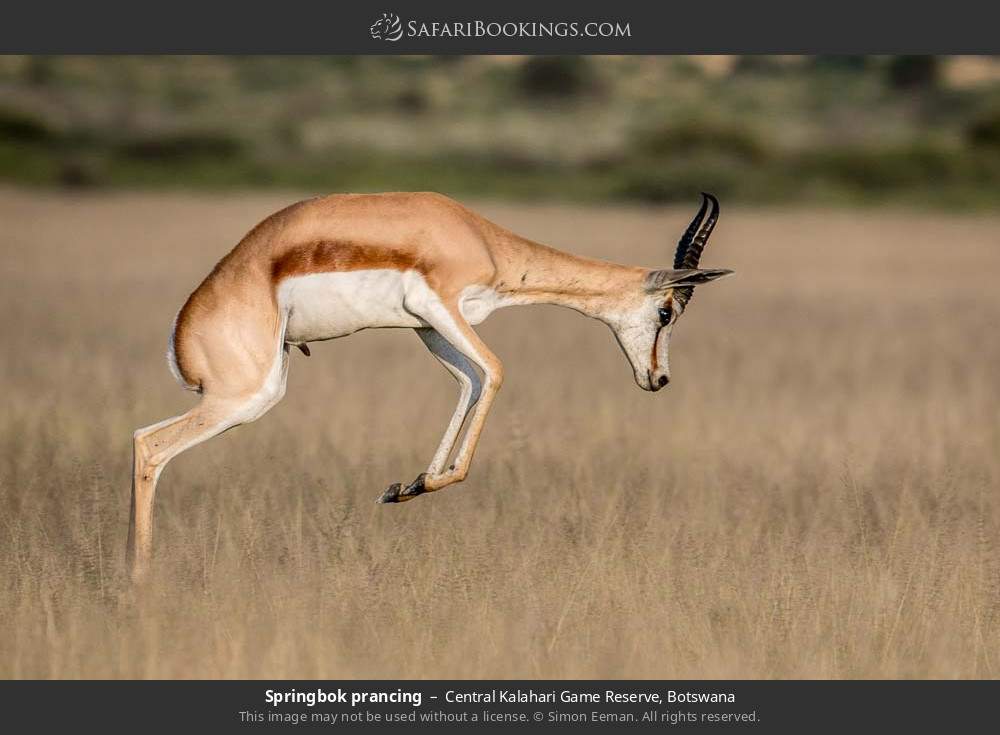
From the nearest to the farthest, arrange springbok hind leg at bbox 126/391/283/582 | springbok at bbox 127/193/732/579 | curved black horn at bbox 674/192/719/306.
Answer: springbok hind leg at bbox 126/391/283/582, springbok at bbox 127/193/732/579, curved black horn at bbox 674/192/719/306

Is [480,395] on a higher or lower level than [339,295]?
lower

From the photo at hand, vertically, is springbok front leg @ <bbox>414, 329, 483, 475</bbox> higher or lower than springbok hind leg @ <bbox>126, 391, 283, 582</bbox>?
higher

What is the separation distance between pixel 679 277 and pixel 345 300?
198 cm

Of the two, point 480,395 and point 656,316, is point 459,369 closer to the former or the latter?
point 480,395

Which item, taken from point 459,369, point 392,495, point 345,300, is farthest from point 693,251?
point 392,495

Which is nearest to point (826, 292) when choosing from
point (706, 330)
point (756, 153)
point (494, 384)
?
point (706, 330)

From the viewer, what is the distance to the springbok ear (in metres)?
8.73

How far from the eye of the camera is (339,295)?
8367 mm

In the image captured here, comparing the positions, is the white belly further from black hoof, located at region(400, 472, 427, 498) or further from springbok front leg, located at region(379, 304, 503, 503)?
black hoof, located at region(400, 472, 427, 498)

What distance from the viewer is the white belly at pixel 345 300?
27.2ft

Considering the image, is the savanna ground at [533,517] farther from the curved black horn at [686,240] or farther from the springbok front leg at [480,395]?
the curved black horn at [686,240]

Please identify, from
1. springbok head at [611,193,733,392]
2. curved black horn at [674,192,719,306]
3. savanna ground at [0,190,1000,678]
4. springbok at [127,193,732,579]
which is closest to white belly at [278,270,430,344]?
springbok at [127,193,732,579]

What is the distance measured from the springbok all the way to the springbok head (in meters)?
0.10

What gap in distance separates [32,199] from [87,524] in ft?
116
